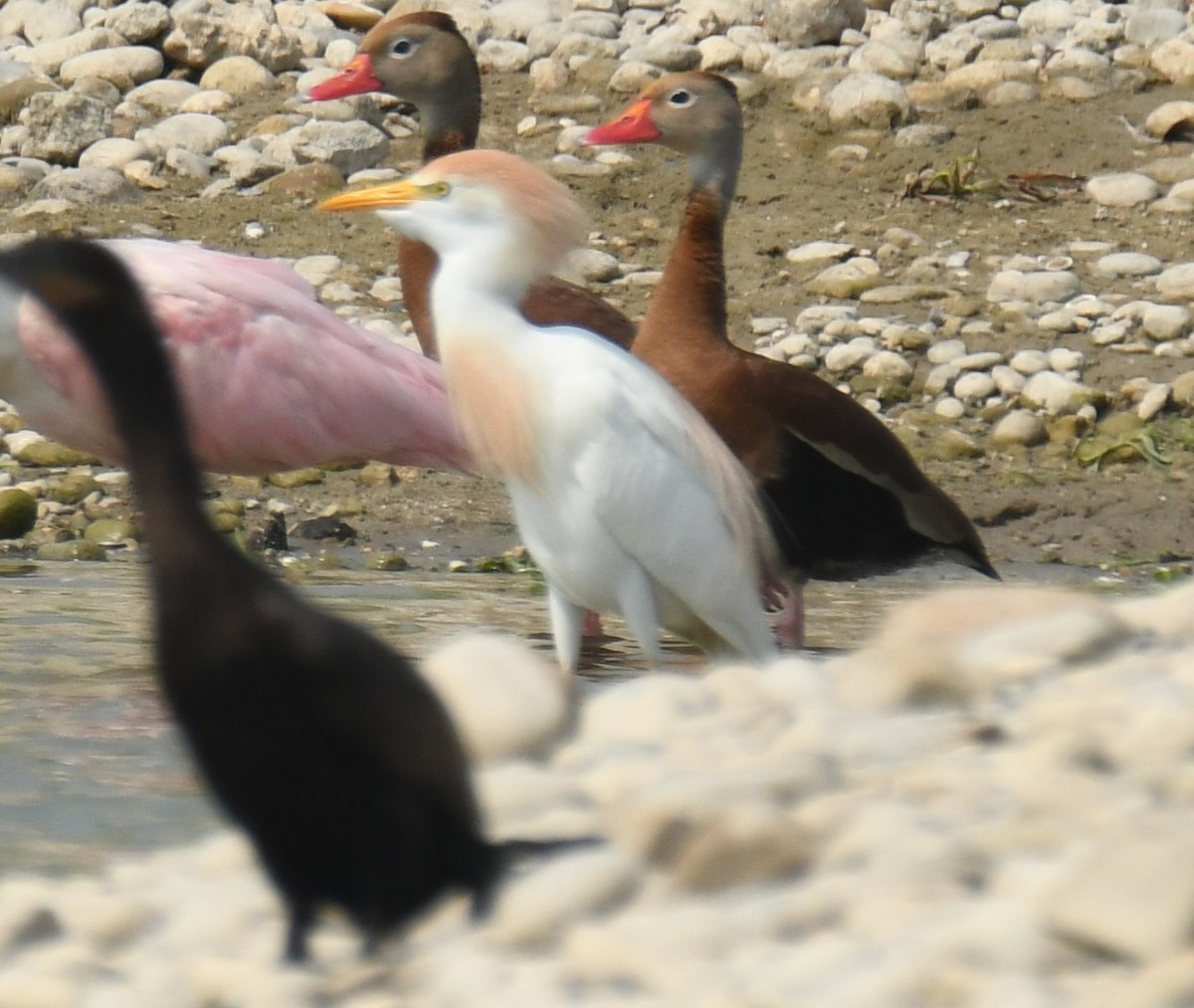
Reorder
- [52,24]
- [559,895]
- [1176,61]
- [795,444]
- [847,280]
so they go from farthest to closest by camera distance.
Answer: [52,24] → [1176,61] → [847,280] → [795,444] → [559,895]

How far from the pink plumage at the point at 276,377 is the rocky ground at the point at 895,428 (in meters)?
0.81

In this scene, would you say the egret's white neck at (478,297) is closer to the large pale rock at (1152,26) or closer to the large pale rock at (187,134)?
the large pale rock at (187,134)

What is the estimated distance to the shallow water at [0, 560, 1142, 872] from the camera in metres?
4.74

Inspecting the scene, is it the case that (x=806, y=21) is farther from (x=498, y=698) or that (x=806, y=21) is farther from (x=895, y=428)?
(x=498, y=698)

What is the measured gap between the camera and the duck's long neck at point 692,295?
7250mm

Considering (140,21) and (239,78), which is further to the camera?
(140,21)

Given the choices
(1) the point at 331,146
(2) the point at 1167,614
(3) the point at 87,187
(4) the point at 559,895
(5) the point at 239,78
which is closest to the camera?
(4) the point at 559,895

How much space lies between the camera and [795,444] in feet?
23.7

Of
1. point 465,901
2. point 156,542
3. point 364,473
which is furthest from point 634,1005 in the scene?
point 364,473

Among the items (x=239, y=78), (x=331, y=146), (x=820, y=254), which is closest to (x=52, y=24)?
(x=239, y=78)

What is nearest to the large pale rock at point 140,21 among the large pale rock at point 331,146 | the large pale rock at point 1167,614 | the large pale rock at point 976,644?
the large pale rock at point 331,146

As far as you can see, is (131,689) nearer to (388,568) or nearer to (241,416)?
(241,416)

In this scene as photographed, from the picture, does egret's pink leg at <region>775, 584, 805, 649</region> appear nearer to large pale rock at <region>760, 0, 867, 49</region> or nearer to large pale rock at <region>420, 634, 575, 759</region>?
large pale rock at <region>420, 634, 575, 759</region>

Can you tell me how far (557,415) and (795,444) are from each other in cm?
191
